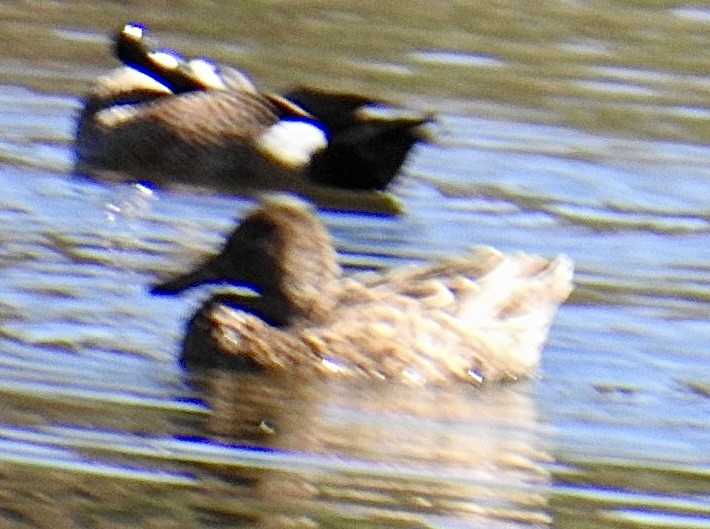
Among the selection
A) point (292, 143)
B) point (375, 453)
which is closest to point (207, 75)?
point (292, 143)

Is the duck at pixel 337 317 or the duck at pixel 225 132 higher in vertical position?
the duck at pixel 337 317

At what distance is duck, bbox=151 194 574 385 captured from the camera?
955 centimetres

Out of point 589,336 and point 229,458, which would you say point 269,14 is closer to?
point 589,336

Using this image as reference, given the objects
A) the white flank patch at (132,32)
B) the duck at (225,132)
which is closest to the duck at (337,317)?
the duck at (225,132)

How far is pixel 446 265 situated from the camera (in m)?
10.1

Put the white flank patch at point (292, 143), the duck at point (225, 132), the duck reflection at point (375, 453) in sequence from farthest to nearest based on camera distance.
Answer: the white flank patch at point (292, 143) → the duck at point (225, 132) → the duck reflection at point (375, 453)

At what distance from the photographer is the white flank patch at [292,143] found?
13.4 metres

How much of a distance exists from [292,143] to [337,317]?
3925mm

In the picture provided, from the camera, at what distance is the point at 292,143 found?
13.5 meters

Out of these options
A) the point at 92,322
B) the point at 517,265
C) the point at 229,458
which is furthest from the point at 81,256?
the point at 229,458

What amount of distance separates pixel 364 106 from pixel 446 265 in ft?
11.3

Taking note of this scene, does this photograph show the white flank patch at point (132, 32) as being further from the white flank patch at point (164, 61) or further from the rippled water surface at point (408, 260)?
the rippled water surface at point (408, 260)

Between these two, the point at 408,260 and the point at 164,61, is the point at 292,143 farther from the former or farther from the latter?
the point at 408,260

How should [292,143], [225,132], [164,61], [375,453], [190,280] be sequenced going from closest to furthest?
1. [375,453]
2. [190,280]
3. [292,143]
4. [225,132]
5. [164,61]
